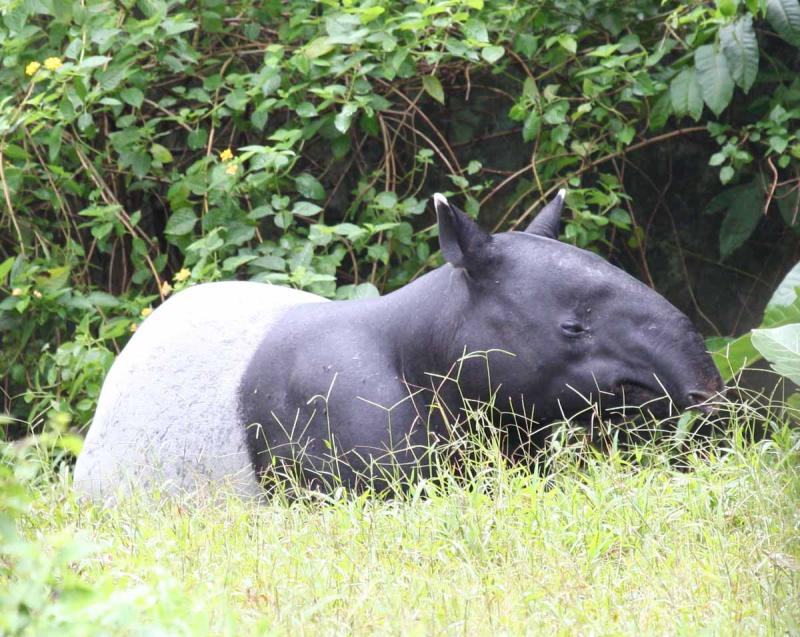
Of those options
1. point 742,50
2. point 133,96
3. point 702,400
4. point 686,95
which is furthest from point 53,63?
point 702,400

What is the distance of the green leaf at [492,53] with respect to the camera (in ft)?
17.6

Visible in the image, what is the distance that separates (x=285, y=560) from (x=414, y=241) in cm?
295

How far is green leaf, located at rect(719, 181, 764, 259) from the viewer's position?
19.3 ft

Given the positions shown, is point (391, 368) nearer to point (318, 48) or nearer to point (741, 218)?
point (318, 48)

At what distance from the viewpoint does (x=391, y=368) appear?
3.99 m

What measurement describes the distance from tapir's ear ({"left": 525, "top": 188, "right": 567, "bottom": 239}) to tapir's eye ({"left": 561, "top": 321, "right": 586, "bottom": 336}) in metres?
0.51

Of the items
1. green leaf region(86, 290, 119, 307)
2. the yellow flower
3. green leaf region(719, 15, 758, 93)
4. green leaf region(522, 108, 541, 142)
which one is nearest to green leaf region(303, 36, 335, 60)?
green leaf region(522, 108, 541, 142)

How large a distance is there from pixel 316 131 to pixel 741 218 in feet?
6.59

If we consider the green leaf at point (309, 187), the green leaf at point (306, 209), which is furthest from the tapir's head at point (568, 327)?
the green leaf at point (309, 187)

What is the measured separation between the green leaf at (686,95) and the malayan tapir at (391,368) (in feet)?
4.34

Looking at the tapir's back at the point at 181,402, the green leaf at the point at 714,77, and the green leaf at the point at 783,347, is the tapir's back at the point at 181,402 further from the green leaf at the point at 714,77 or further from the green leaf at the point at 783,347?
the green leaf at the point at 714,77

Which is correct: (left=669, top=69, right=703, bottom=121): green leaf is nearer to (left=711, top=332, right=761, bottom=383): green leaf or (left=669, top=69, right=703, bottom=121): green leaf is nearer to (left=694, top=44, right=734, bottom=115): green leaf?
(left=694, top=44, right=734, bottom=115): green leaf

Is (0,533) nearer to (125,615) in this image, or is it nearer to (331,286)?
(125,615)

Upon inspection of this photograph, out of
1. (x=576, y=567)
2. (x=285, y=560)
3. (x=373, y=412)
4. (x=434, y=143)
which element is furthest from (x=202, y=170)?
(x=576, y=567)
